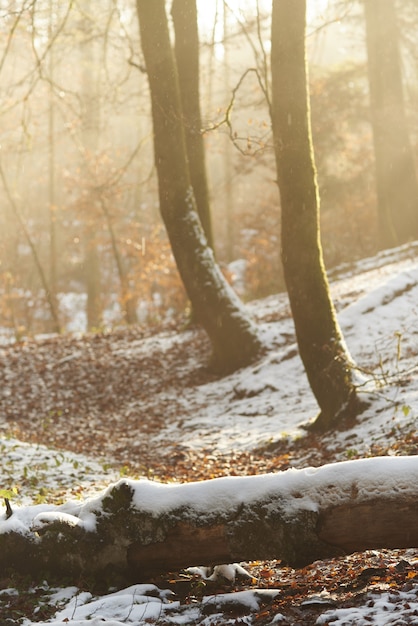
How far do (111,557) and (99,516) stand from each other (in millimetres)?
272

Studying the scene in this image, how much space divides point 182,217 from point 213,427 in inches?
143

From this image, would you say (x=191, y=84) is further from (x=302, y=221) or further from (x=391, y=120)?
(x=391, y=120)

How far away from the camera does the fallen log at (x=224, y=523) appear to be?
396 centimetres

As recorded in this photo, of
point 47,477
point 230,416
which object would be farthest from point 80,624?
point 230,416

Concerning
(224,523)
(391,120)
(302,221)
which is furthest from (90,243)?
(224,523)

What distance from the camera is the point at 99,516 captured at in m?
4.43

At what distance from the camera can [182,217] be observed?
11312 millimetres

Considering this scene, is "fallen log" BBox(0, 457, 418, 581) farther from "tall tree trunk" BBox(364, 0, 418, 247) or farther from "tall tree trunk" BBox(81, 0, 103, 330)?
"tall tree trunk" BBox(81, 0, 103, 330)

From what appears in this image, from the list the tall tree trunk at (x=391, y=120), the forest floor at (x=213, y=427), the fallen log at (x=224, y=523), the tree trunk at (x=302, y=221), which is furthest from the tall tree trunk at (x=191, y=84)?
the fallen log at (x=224, y=523)

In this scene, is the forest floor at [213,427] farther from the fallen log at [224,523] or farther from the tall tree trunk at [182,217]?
the tall tree trunk at [182,217]

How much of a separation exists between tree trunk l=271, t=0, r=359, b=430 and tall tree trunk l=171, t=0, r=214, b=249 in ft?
14.2

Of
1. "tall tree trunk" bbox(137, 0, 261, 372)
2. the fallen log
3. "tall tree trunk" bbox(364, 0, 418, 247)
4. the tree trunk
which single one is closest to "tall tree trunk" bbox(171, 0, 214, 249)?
"tall tree trunk" bbox(137, 0, 261, 372)

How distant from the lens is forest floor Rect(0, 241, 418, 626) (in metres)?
4.02

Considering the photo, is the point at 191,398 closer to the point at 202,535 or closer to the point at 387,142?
the point at 202,535
